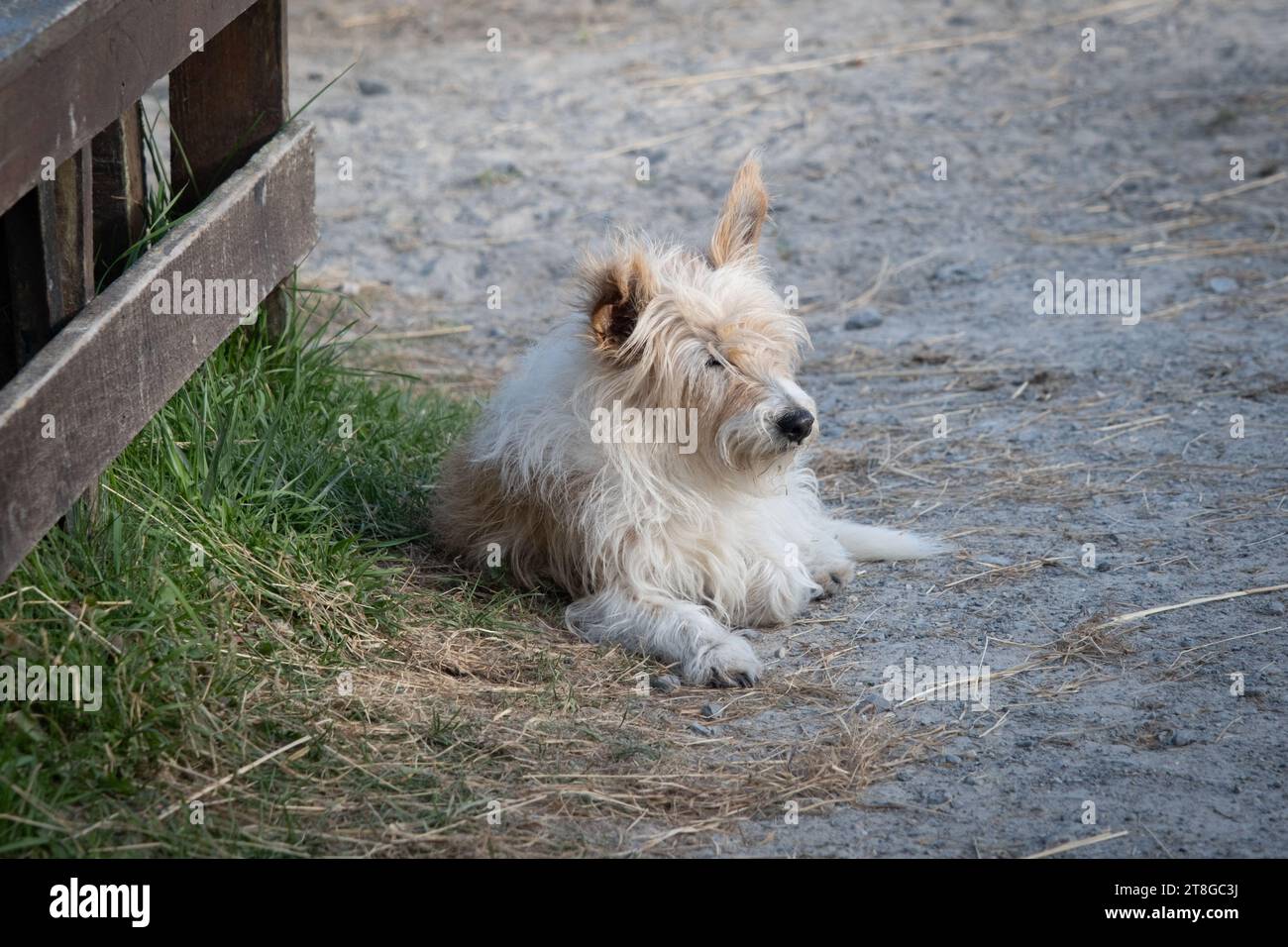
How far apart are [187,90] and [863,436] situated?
3227 millimetres

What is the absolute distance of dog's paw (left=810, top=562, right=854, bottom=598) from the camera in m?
Answer: 5.21

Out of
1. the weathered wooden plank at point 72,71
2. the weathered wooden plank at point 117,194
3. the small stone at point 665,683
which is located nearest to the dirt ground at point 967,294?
the small stone at point 665,683

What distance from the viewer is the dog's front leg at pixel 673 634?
15.0ft

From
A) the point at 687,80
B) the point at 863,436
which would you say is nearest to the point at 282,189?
the point at 863,436

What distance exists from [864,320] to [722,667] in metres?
3.63

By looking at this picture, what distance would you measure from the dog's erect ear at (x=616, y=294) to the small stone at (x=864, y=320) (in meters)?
3.19

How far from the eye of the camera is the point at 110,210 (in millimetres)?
4688

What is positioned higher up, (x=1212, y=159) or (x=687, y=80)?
(x=687, y=80)

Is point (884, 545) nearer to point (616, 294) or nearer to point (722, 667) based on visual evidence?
point (722, 667)

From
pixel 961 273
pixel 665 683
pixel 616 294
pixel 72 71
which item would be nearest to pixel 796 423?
pixel 616 294

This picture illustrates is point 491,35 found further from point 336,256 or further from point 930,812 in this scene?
point 930,812

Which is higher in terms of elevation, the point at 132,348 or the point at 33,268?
the point at 33,268
